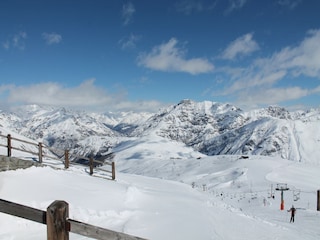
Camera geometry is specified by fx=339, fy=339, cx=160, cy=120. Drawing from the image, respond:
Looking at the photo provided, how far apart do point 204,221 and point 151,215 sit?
2372 millimetres

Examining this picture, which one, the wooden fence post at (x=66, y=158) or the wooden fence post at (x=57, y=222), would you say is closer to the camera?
the wooden fence post at (x=57, y=222)

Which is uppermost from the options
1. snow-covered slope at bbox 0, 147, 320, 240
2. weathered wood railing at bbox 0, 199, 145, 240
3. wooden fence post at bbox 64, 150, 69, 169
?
weathered wood railing at bbox 0, 199, 145, 240

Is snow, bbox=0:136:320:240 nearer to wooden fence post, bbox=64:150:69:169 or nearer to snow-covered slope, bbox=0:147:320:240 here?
snow-covered slope, bbox=0:147:320:240

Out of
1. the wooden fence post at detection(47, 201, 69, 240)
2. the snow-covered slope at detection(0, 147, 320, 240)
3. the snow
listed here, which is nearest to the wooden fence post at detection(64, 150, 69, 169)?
the snow-covered slope at detection(0, 147, 320, 240)

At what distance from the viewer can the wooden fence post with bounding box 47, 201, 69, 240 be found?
440cm

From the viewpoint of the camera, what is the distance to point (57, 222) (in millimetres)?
4418

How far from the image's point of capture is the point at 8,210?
483 centimetres

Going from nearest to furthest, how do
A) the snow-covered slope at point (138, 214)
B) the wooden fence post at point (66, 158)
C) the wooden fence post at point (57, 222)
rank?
the wooden fence post at point (57, 222)
the snow-covered slope at point (138, 214)
the wooden fence post at point (66, 158)

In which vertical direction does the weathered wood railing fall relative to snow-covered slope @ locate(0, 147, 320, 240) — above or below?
above

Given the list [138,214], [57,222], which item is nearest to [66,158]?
[138,214]

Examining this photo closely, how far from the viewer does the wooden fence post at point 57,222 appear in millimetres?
4398

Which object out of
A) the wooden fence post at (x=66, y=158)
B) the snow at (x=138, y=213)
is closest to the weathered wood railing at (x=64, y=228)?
the snow at (x=138, y=213)

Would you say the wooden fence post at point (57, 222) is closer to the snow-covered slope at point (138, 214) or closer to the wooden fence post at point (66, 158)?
the snow-covered slope at point (138, 214)

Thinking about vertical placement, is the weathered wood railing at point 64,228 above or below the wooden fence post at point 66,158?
above
